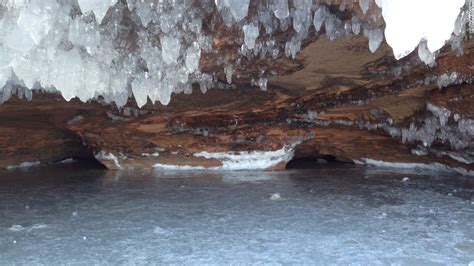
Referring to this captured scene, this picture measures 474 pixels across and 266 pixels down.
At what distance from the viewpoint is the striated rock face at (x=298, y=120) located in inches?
139

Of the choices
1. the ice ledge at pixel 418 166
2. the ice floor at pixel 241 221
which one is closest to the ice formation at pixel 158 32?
the ice floor at pixel 241 221

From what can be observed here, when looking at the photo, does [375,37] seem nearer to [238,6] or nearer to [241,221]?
[238,6]

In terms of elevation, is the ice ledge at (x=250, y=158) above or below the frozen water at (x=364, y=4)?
below

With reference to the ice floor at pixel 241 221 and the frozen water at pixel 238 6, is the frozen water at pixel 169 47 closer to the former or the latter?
the frozen water at pixel 238 6

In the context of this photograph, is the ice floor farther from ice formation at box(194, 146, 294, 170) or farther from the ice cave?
ice formation at box(194, 146, 294, 170)

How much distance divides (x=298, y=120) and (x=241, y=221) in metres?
2.24

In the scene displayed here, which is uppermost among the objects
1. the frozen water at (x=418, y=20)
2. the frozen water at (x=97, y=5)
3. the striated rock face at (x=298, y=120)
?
the frozen water at (x=97, y=5)

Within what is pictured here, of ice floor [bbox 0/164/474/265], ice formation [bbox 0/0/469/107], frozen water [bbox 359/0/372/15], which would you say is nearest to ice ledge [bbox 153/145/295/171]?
ice floor [bbox 0/164/474/265]

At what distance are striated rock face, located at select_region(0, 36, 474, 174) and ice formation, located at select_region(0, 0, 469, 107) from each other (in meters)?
0.40

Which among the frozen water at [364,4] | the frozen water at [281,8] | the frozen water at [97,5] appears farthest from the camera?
the frozen water at [281,8]

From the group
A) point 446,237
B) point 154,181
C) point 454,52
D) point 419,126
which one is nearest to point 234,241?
point 446,237

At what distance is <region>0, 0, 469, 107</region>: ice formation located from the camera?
2023mm

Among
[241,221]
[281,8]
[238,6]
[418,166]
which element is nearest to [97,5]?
[238,6]

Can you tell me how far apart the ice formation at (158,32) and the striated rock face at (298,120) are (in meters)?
0.40
